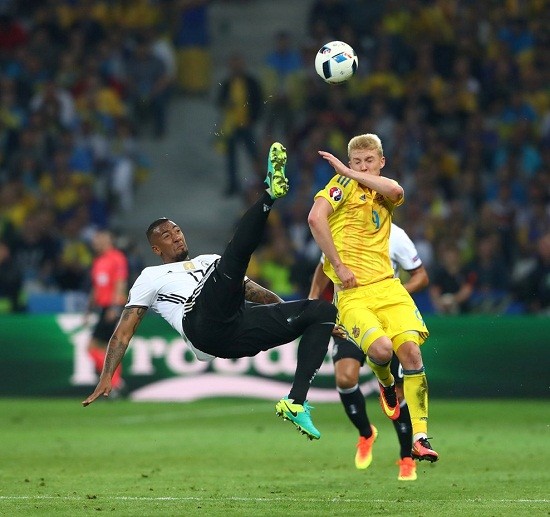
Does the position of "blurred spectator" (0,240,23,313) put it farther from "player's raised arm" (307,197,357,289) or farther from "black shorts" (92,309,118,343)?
"player's raised arm" (307,197,357,289)

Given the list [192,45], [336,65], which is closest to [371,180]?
[336,65]

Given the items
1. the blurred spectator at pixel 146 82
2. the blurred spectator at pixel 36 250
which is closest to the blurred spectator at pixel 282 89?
the blurred spectator at pixel 146 82

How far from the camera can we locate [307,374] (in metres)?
Answer: 9.75

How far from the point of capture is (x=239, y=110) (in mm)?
22328

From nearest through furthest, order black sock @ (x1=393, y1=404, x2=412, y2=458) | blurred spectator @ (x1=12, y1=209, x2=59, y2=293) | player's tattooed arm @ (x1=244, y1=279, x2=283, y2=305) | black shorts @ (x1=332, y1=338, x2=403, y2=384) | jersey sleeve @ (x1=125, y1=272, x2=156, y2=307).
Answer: jersey sleeve @ (x1=125, y1=272, x2=156, y2=307), player's tattooed arm @ (x1=244, y1=279, x2=283, y2=305), black sock @ (x1=393, y1=404, x2=412, y2=458), black shorts @ (x1=332, y1=338, x2=403, y2=384), blurred spectator @ (x1=12, y1=209, x2=59, y2=293)

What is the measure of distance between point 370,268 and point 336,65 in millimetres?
1623

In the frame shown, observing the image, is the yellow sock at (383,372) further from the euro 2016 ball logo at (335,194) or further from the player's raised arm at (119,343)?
the player's raised arm at (119,343)

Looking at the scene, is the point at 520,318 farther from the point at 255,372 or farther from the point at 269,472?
the point at 269,472

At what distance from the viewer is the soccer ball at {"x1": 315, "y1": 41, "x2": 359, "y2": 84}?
10547mm

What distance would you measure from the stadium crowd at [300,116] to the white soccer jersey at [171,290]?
30.8ft

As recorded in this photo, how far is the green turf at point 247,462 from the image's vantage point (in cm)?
925

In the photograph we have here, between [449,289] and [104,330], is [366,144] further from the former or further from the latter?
[449,289]

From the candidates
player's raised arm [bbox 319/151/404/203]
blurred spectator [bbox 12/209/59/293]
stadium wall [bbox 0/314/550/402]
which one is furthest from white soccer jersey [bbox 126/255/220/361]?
blurred spectator [bbox 12/209/59/293]

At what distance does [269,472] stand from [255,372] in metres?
6.20
